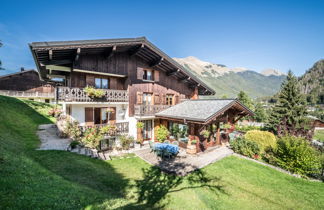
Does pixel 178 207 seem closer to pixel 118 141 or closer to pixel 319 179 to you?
pixel 118 141

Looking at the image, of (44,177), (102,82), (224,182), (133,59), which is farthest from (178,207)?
(133,59)

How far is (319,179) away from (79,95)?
18003 mm

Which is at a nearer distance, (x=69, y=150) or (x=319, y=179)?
(x=319, y=179)

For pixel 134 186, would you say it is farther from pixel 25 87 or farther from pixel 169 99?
pixel 25 87

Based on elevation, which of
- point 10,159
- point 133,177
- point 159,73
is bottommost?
point 133,177

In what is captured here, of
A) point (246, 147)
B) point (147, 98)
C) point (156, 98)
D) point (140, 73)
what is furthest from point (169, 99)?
point (246, 147)

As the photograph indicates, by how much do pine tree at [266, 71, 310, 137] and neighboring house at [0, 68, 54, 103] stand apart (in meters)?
48.4

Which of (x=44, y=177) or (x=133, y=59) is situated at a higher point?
(x=133, y=59)

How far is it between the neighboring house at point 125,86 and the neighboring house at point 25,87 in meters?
24.2

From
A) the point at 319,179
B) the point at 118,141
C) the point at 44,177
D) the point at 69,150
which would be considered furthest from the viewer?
the point at 118,141

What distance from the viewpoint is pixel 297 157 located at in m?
9.73

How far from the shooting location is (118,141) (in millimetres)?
13273

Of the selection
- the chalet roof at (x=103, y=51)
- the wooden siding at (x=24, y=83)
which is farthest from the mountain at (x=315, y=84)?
the wooden siding at (x=24, y=83)

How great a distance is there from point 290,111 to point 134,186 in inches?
1099
